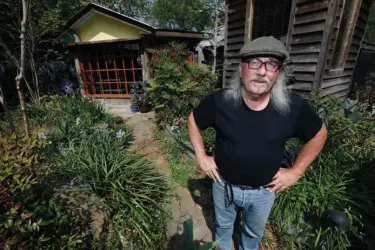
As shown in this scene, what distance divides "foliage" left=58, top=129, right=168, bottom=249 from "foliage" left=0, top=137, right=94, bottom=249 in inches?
17.9

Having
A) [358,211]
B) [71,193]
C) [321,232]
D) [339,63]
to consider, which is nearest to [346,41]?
[339,63]

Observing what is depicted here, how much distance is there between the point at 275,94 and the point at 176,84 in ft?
11.6

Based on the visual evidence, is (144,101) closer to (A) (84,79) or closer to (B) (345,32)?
(A) (84,79)

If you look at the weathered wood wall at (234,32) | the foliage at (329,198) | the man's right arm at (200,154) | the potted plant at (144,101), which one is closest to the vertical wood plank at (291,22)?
the weathered wood wall at (234,32)

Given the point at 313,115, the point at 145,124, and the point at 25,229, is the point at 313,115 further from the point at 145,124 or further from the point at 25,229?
the point at 145,124

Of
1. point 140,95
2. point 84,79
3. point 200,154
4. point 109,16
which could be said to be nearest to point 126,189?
point 200,154

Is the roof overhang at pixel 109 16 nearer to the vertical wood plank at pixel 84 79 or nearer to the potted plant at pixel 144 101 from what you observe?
the vertical wood plank at pixel 84 79

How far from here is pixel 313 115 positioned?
1380 millimetres

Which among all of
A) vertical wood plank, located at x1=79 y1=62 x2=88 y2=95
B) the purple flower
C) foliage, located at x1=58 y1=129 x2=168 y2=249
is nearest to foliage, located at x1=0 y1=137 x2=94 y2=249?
foliage, located at x1=58 y1=129 x2=168 y2=249

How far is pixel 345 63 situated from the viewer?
4836mm

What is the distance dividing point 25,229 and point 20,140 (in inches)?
31.4

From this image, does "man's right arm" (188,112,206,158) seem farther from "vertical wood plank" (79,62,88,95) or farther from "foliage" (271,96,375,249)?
"vertical wood plank" (79,62,88,95)

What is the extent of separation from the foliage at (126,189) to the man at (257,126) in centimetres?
114

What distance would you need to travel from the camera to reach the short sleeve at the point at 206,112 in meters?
1.51
